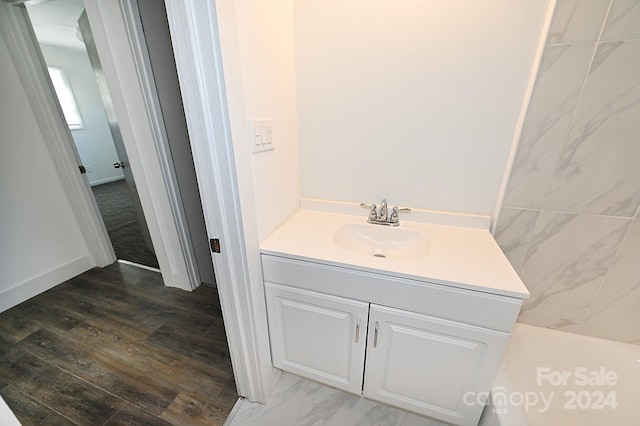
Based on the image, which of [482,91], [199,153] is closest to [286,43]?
[199,153]

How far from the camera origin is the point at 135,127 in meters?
1.64

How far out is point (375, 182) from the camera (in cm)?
138

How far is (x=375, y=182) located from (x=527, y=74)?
76cm

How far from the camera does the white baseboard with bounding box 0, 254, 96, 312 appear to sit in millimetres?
1885

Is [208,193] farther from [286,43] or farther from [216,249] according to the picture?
[286,43]

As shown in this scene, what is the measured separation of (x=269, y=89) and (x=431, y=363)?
131 centimetres

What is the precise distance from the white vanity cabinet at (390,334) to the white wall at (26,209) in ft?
6.99

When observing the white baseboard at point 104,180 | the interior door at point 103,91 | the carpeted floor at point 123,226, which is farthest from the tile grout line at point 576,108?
the white baseboard at point 104,180

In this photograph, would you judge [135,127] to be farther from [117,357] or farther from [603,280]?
[603,280]

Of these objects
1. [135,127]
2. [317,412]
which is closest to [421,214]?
[317,412]

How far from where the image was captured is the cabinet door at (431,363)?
95cm

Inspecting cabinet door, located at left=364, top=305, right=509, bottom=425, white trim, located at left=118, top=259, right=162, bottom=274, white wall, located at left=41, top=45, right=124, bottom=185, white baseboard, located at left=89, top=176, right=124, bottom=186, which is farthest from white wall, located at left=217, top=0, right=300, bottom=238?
white baseboard, located at left=89, top=176, right=124, bottom=186

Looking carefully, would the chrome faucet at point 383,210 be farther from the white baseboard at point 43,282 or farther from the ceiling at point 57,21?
the ceiling at point 57,21

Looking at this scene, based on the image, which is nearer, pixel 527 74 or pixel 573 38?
pixel 573 38
